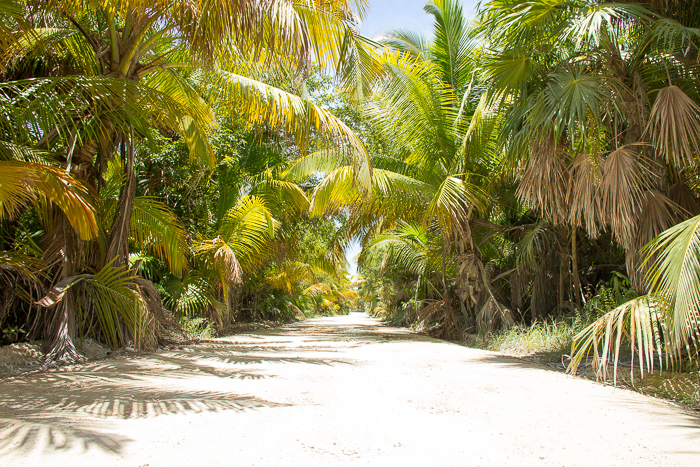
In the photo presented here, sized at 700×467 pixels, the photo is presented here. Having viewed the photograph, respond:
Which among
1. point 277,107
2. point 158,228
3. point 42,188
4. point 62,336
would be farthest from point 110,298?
point 277,107

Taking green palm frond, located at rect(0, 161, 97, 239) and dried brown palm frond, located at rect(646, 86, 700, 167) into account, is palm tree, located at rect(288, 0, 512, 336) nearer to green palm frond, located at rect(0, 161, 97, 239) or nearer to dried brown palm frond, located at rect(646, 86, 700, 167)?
dried brown palm frond, located at rect(646, 86, 700, 167)

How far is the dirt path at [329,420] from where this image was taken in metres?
2.24

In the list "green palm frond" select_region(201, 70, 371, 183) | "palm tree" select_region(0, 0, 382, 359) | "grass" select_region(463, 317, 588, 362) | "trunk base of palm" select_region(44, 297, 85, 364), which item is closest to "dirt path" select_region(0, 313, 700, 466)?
"trunk base of palm" select_region(44, 297, 85, 364)

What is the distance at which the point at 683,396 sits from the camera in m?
3.73

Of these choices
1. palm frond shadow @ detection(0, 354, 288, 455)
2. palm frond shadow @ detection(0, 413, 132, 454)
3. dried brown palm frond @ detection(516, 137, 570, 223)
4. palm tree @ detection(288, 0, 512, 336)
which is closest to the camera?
palm frond shadow @ detection(0, 413, 132, 454)

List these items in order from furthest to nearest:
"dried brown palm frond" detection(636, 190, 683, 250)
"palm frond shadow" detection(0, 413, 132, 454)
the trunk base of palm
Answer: the trunk base of palm → "dried brown palm frond" detection(636, 190, 683, 250) → "palm frond shadow" detection(0, 413, 132, 454)

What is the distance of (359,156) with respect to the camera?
6.86m

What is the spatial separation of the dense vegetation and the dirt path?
0.71 metres

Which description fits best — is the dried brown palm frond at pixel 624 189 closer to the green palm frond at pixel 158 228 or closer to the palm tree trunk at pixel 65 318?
the green palm frond at pixel 158 228

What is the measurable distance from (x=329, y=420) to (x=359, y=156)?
4.65 m

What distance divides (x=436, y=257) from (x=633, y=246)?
21.0 feet

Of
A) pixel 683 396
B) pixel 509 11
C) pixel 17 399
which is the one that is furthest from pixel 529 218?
pixel 17 399

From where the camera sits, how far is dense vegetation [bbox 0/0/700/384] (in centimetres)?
438

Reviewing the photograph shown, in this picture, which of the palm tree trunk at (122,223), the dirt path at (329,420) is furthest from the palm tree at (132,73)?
the dirt path at (329,420)
